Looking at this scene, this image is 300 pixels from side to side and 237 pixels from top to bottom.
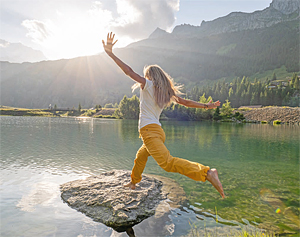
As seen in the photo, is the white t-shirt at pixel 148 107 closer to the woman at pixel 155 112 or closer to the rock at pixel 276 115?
the woman at pixel 155 112

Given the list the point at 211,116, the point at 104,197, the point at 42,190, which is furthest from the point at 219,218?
the point at 211,116

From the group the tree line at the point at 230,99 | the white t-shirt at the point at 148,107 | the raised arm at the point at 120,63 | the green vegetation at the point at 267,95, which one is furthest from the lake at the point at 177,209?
the green vegetation at the point at 267,95

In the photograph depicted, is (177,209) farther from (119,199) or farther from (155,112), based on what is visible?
(155,112)

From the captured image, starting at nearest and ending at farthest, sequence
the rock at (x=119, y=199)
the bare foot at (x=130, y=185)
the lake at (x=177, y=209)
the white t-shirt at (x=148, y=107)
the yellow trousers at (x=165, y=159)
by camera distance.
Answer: the yellow trousers at (x=165, y=159), the white t-shirt at (x=148, y=107), the lake at (x=177, y=209), the rock at (x=119, y=199), the bare foot at (x=130, y=185)

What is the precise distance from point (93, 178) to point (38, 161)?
5.87 m

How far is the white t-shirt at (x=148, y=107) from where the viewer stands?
14.0 feet

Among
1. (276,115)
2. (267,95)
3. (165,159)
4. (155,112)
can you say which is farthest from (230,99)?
(165,159)

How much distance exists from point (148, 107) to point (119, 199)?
119 inches

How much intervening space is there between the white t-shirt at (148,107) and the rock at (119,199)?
2503 millimetres

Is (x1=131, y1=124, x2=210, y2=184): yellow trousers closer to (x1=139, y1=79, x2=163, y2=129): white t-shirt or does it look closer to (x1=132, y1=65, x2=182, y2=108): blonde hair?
(x1=139, y1=79, x2=163, y2=129): white t-shirt

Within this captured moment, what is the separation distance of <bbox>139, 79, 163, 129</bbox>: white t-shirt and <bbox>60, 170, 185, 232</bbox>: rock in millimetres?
2503

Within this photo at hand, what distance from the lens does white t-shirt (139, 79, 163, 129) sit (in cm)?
426

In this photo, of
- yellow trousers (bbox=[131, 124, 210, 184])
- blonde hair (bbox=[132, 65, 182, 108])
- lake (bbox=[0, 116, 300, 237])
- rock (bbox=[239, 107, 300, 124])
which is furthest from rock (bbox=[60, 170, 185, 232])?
rock (bbox=[239, 107, 300, 124])

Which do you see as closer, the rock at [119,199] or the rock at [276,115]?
the rock at [119,199]
